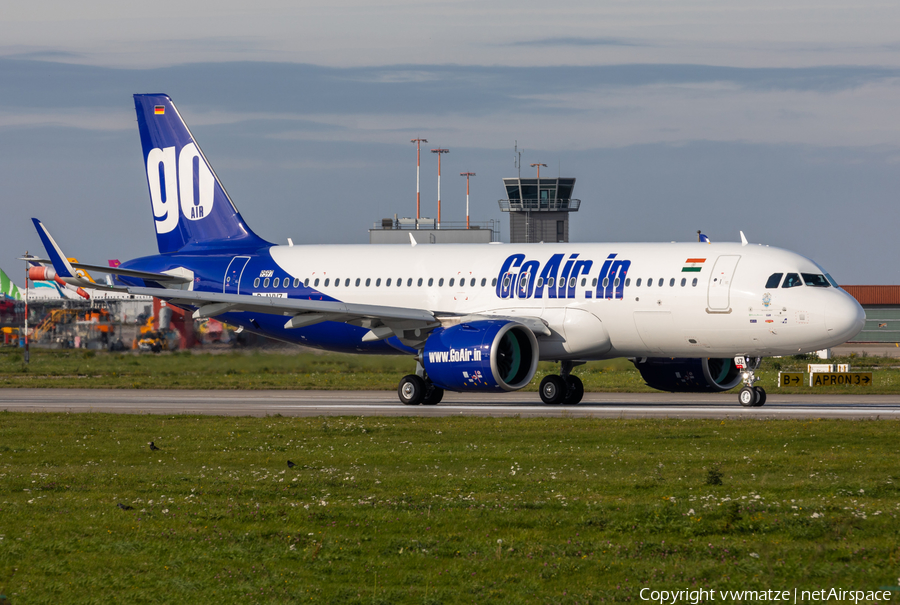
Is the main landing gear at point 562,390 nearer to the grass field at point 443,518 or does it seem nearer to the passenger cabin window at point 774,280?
the passenger cabin window at point 774,280

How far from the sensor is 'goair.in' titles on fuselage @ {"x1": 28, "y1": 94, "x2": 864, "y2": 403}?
1082 inches

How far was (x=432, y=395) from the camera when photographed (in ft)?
101

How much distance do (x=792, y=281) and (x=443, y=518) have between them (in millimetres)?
17877

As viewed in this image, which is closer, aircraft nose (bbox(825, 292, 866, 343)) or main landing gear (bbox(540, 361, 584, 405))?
aircraft nose (bbox(825, 292, 866, 343))

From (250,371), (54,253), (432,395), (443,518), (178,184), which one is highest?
(178,184)

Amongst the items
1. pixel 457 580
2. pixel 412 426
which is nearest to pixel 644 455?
pixel 412 426

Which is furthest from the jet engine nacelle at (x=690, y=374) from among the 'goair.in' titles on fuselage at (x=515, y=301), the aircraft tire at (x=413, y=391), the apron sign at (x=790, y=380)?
the apron sign at (x=790, y=380)

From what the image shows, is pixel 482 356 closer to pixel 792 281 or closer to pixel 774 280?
pixel 774 280

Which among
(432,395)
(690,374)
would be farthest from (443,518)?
(690,374)

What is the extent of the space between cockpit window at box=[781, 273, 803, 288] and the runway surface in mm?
3108

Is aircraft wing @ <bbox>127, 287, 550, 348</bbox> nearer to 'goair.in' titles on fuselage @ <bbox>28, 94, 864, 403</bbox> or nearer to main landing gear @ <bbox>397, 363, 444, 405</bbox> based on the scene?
'goair.in' titles on fuselage @ <bbox>28, 94, 864, 403</bbox>

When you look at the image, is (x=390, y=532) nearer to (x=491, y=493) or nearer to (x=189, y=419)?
(x=491, y=493)

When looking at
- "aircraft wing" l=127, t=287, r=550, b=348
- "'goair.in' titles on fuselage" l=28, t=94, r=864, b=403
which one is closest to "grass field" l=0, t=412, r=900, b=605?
"'goair.in' titles on fuselage" l=28, t=94, r=864, b=403

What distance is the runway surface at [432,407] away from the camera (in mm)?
26891
